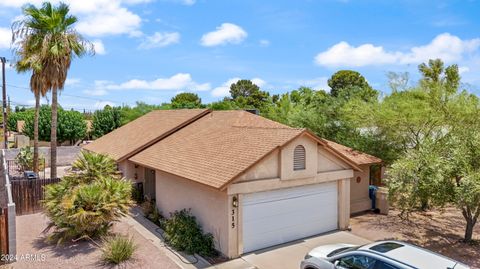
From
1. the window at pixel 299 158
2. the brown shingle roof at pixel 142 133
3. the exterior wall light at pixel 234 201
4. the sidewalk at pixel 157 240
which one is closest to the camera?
the sidewalk at pixel 157 240

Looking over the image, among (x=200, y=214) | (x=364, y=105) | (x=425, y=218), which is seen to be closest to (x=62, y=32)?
(x=200, y=214)

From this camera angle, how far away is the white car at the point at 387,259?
295 inches

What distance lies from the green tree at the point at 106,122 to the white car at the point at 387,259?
134 ft

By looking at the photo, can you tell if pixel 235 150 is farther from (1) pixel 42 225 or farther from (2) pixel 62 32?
(2) pixel 62 32

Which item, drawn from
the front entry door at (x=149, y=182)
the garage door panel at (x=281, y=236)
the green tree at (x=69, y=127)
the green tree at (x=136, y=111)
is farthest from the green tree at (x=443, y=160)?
the green tree at (x=69, y=127)

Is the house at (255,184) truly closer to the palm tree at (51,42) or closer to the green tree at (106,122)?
the palm tree at (51,42)

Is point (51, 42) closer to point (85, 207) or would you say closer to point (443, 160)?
point (85, 207)

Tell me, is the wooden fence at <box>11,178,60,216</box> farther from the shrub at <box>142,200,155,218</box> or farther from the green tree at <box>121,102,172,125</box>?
the green tree at <box>121,102,172,125</box>

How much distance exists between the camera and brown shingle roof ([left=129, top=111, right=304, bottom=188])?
11.8 m

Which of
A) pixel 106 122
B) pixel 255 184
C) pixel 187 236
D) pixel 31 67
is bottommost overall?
pixel 187 236

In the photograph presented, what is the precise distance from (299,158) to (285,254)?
3.40 m

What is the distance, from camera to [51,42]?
1812 cm

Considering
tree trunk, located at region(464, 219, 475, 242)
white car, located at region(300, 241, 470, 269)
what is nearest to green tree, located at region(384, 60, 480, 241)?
tree trunk, located at region(464, 219, 475, 242)

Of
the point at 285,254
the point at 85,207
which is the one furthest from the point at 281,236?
the point at 85,207
